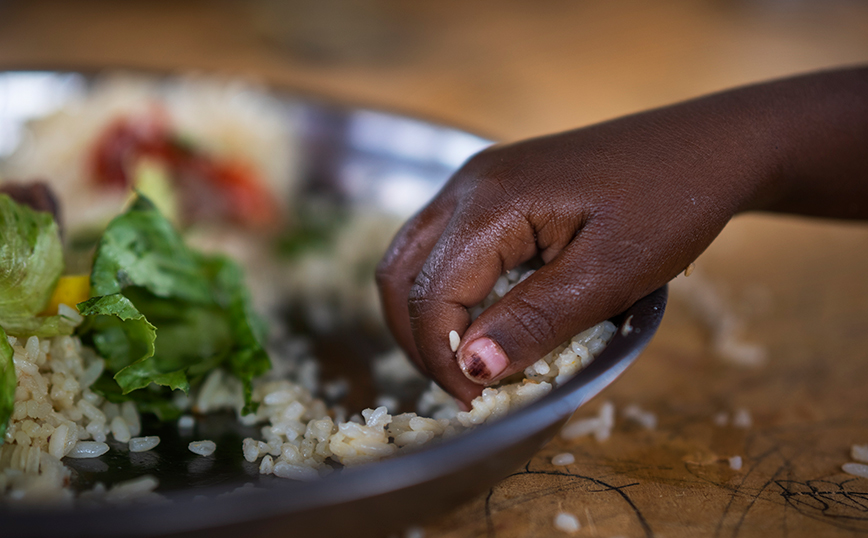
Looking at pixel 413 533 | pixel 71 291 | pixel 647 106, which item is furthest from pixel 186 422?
pixel 647 106

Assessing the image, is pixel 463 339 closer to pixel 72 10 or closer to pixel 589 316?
pixel 589 316

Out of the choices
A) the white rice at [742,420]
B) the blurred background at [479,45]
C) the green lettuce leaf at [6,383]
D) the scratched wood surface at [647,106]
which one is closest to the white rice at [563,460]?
the scratched wood surface at [647,106]

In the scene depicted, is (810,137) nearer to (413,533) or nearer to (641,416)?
(641,416)

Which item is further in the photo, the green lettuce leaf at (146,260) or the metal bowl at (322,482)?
the green lettuce leaf at (146,260)

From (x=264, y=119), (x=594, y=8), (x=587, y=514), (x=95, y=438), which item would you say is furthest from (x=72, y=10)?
(x=587, y=514)

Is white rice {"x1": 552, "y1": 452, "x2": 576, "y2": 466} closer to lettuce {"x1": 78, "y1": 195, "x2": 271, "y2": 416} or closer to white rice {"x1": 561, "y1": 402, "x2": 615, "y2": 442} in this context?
white rice {"x1": 561, "y1": 402, "x2": 615, "y2": 442}

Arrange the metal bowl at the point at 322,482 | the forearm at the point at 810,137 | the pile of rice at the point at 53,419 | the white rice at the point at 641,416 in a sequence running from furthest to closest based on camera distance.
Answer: the white rice at the point at 641,416, the forearm at the point at 810,137, the pile of rice at the point at 53,419, the metal bowl at the point at 322,482

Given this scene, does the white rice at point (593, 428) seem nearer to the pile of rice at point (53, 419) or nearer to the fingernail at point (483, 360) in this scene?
the fingernail at point (483, 360)
